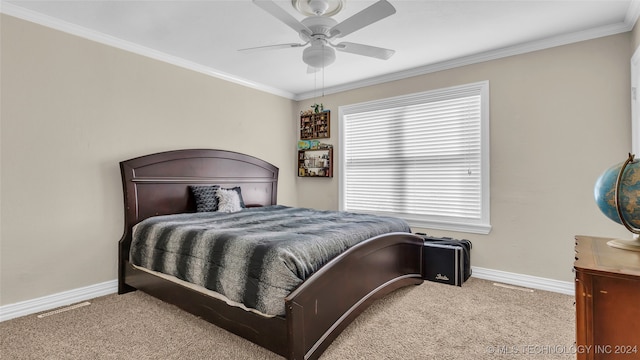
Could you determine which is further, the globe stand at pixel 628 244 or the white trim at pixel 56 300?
the white trim at pixel 56 300

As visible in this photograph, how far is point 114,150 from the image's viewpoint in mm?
2982

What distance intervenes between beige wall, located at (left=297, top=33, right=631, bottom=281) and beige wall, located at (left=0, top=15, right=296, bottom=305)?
3384 millimetres

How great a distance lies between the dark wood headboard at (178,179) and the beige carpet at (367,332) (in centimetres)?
76

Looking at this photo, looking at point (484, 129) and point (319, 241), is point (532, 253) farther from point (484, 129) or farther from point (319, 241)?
point (319, 241)

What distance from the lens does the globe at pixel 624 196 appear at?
111 centimetres

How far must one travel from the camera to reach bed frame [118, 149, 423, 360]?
5.53 feet

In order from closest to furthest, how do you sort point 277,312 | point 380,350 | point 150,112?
1. point 277,312
2. point 380,350
3. point 150,112

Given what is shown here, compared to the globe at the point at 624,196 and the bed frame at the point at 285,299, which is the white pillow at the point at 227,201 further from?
the globe at the point at 624,196

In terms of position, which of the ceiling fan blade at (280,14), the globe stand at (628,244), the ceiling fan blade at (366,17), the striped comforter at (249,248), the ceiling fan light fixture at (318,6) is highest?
the ceiling fan light fixture at (318,6)

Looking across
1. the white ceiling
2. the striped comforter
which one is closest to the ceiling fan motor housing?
the white ceiling

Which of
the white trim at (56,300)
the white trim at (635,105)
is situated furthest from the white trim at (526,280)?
the white trim at (56,300)

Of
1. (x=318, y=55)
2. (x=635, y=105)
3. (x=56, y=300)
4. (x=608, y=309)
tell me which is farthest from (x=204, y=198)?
(x=635, y=105)

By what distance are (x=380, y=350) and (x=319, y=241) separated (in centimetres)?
75

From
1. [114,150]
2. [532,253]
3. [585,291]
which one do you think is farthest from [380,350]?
[114,150]
